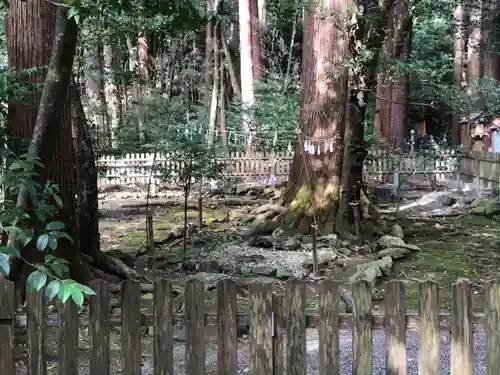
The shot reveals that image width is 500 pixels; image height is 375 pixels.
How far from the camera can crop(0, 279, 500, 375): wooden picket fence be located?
2.92 meters

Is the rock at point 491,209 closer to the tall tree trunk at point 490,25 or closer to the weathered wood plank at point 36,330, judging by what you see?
the tall tree trunk at point 490,25

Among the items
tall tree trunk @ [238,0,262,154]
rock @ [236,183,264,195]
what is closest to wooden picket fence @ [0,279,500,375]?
rock @ [236,183,264,195]

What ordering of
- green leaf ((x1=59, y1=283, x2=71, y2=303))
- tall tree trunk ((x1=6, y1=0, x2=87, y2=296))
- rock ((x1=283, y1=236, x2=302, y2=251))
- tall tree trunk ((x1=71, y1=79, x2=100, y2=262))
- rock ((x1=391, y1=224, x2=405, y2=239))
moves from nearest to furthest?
green leaf ((x1=59, y1=283, x2=71, y2=303)), tall tree trunk ((x1=6, y1=0, x2=87, y2=296)), tall tree trunk ((x1=71, y1=79, x2=100, y2=262)), rock ((x1=283, y1=236, x2=302, y2=251)), rock ((x1=391, y1=224, x2=405, y2=239))

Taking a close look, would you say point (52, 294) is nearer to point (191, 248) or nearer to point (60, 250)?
point (60, 250)

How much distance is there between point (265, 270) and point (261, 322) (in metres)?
4.03

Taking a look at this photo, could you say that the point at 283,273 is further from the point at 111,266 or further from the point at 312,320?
the point at 312,320

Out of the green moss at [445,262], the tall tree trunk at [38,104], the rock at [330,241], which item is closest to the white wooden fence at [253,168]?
the green moss at [445,262]

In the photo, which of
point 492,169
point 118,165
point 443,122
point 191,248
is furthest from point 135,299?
point 443,122

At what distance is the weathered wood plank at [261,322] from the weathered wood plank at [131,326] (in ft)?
1.82

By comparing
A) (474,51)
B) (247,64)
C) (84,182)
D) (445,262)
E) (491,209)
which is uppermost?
(247,64)

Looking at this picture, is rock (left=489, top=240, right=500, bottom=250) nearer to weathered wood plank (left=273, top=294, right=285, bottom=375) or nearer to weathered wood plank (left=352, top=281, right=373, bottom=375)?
weathered wood plank (left=352, top=281, right=373, bottom=375)

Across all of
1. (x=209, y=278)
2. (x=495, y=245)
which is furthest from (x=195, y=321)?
(x=495, y=245)

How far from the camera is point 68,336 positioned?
3023mm

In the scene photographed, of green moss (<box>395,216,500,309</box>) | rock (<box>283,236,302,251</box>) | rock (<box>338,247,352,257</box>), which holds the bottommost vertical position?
green moss (<box>395,216,500,309</box>)
